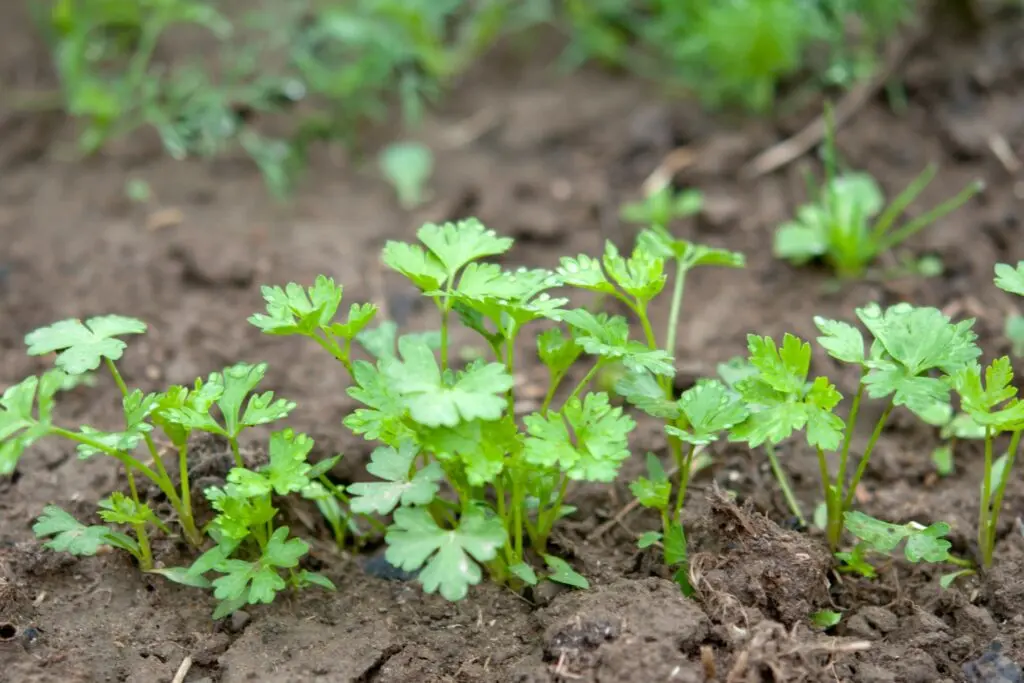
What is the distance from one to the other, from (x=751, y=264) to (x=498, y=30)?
145cm

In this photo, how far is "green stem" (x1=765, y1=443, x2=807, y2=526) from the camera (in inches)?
87.4

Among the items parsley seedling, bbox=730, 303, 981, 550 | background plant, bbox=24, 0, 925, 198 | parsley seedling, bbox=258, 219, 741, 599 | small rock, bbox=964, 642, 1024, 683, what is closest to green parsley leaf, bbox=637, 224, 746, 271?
parsley seedling, bbox=258, 219, 741, 599

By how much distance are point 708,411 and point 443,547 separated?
0.56 meters

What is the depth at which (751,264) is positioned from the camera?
10.0 feet

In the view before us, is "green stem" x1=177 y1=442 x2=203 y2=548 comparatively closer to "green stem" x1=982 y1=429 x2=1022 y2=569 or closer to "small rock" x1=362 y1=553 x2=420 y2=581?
"small rock" x1=362 y1=553 x2=420 y2=581

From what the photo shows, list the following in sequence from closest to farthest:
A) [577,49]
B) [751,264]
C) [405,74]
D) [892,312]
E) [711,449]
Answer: [892,312]
[711,449]
[751,264]
[405,74]
[577,49]

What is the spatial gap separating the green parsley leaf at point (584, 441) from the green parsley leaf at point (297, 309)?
0.42m

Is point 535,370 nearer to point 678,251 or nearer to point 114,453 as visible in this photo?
point 678,251

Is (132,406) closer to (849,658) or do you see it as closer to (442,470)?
(442,470)

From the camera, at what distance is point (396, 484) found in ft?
6.18

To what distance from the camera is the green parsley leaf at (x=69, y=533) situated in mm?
1964

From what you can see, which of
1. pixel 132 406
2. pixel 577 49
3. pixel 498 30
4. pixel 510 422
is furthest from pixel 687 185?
pixel 132 406

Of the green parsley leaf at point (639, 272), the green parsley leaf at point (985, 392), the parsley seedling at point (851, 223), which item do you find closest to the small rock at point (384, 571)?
the green parsley leaf at point (639, 272)

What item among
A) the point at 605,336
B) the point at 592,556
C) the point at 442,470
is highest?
the point at 605,336
